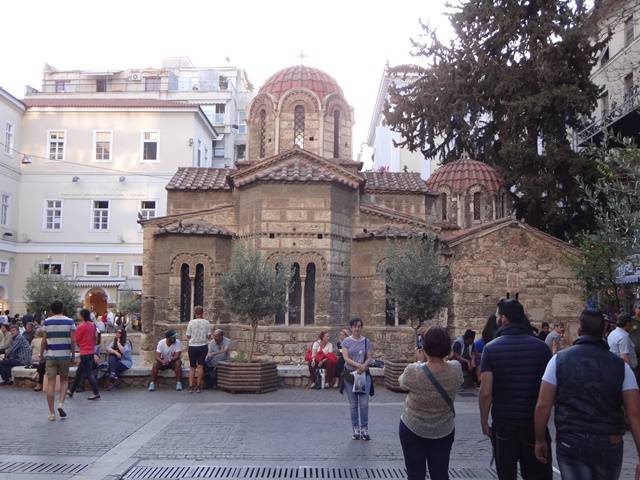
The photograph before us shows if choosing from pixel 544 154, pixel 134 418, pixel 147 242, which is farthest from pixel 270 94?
pixel 134 418

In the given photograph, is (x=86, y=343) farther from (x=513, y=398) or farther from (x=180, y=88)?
(x=180, y=88)

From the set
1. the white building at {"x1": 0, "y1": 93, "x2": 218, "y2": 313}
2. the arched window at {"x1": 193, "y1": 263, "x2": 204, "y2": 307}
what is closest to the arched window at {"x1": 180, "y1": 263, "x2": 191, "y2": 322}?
the arched window at {"x1": 193, "y1": 263, "x2": 204, "y2": 307}

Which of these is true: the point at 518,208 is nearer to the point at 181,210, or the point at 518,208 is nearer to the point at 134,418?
the point at 181,210

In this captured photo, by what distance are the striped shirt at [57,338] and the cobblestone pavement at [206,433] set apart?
2.96 feet

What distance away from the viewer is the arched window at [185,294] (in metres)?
18.4

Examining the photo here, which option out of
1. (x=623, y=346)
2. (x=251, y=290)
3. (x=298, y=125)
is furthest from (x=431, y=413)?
(x=298, y=125)

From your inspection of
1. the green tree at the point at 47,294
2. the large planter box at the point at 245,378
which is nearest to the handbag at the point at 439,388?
the large planter box at the point at 245,378

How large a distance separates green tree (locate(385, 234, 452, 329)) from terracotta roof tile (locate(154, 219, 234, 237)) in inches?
235

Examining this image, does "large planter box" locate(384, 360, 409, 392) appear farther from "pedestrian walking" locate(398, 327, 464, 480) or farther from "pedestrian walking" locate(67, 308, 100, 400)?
"pedestrian walking" locate(398, 327, 464, 480)

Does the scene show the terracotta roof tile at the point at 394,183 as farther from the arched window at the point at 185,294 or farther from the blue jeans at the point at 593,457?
the blue jeans at the point at 593,457

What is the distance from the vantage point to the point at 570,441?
426cm

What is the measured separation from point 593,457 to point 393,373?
8612mm

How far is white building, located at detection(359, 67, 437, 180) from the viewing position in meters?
44.8

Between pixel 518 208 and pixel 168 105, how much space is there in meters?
20.0
